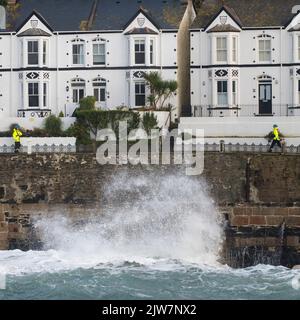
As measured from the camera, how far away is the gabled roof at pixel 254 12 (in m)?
74.2

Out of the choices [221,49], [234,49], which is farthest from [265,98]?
[221,49]

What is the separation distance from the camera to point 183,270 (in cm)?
5953

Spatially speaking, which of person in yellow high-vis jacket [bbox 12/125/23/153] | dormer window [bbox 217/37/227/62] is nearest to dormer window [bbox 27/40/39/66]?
person in yellow high-vis jacket [bbox 12/125/23/153]

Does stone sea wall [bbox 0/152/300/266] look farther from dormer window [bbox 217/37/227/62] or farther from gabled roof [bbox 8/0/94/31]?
gabled roof [bbox 8/0/94/31]

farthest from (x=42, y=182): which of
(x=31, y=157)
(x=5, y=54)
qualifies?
(x=5, y=54)

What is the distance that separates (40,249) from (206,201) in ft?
26.6

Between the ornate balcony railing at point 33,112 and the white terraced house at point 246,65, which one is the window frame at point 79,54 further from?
the white terraced house at point 246,65

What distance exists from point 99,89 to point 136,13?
4.71 m

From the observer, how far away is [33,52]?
246ft

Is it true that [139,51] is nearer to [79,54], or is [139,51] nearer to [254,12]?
[79,54]

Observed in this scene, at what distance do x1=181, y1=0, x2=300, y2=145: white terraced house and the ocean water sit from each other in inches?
427

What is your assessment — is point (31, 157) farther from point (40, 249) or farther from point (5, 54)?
point (5, 54)
